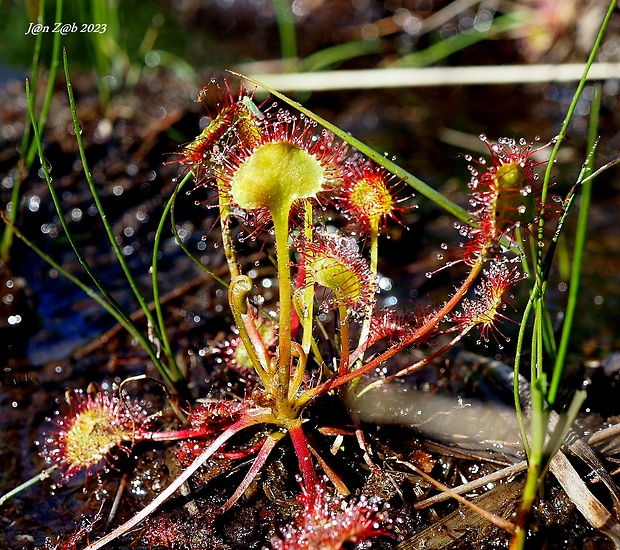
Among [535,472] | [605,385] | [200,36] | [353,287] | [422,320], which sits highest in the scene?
[200,36]

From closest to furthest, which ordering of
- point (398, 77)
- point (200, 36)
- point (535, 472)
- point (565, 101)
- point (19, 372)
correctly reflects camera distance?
point (535, 472) < point (19, 372) < point (398, 77) < point (565, 101) < point (200, 36)

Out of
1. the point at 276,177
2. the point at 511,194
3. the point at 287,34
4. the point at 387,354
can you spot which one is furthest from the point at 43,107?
the point at 287,34

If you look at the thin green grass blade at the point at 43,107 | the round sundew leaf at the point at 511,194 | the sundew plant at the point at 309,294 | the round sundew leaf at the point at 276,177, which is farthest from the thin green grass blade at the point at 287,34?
the round sundew leaf at the point at 511,194

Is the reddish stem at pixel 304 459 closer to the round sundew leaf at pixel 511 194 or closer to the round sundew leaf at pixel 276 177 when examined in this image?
the round sundew leaf at pixel 276 177

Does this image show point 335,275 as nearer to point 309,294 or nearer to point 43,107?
point 309,294

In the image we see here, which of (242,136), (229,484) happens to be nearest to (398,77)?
(242,136)

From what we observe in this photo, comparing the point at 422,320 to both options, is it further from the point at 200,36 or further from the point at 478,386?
the point at 200,36

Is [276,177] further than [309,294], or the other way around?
[309,294]

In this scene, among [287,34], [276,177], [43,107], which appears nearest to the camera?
[276,177]

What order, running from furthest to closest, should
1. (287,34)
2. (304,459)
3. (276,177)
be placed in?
(287,34), (304,459), (276,177)
